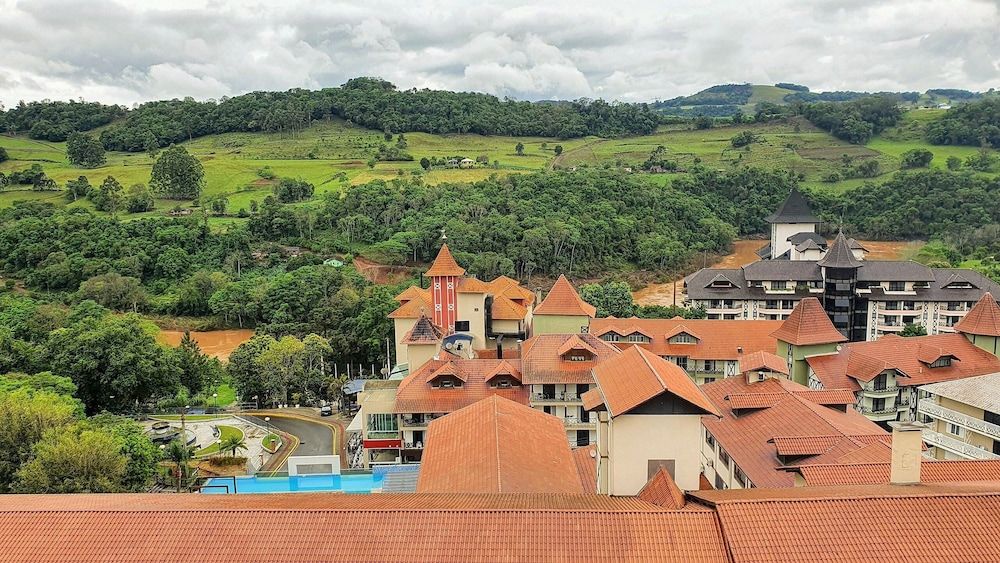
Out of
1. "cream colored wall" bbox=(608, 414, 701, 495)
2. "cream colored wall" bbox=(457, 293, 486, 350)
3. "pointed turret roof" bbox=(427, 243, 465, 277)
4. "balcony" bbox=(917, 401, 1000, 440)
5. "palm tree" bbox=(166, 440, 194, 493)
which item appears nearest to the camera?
"cream colored wall" bbox=(608, 414, 701, 495)

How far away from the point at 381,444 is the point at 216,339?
3258 cm

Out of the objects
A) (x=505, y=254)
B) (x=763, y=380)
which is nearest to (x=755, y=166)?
(x=505, y=254)

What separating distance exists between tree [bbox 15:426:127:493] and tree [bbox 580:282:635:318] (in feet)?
102

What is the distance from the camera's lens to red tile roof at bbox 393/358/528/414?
25.5 metres

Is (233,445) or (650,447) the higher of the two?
(650,447)

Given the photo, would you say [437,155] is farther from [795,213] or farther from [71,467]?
[71,467]

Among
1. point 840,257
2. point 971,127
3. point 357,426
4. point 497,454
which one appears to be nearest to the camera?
point 497,454

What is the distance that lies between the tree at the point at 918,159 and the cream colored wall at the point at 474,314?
75030 mm

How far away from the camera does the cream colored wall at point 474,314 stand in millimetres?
33531

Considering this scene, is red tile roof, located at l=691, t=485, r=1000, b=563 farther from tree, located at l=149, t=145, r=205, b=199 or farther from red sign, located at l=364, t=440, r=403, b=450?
tree, located at l=149, t=145, r=205, b=199

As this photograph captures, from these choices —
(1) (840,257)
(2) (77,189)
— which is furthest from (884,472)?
(2) (77,189)

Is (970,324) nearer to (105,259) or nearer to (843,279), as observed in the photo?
(843,279)

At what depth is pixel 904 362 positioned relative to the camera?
2711 cm

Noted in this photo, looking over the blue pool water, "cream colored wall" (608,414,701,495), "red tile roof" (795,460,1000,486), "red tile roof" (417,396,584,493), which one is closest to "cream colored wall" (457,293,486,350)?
the blue pool water
